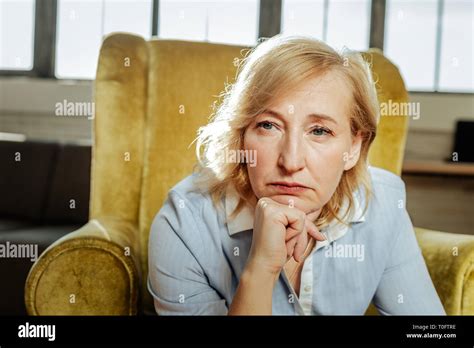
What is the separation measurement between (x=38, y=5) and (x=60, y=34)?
0.15 m

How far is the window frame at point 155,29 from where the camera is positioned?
1816 mm

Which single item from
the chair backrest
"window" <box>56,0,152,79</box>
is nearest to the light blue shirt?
the chair backrest

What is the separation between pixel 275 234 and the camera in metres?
0.82

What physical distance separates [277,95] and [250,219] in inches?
7.9

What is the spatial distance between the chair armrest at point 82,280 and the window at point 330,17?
112 centimetres

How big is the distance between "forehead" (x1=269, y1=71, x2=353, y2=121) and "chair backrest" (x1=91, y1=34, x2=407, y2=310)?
0.37 meters

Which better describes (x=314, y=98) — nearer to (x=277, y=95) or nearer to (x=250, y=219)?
(x=277, y=95)

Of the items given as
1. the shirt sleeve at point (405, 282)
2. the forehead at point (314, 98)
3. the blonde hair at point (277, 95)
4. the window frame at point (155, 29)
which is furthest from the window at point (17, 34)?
the shirt sleeve at point (405, 282)

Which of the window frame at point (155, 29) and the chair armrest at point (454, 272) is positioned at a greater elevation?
the window frame at point (155, 29)

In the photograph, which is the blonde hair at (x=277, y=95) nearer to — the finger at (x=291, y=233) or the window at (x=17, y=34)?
the finger at (x=291, y=233)

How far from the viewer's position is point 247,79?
2.96ft
